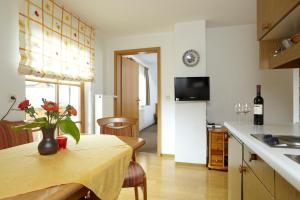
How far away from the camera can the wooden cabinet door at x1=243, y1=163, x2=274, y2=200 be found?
95cm

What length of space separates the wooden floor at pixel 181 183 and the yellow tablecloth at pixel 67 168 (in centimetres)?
116

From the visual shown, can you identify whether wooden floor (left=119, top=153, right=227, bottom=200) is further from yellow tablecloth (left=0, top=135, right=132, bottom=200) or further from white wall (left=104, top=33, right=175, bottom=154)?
yellow tablecloth (left=0, top=135, right=132, bottom=200)

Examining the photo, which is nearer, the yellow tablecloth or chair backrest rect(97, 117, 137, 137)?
the yellow tablecloth

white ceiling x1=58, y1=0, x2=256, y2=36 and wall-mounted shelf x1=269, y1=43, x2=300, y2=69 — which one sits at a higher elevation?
white ceiling x1=58, y1=0, x2=256, y2=36

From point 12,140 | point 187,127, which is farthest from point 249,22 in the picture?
point 12,140

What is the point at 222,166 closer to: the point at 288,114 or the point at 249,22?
the point at 288,114

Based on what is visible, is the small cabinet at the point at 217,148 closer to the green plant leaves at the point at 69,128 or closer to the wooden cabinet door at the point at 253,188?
the wooden cabinet door at the point at 253,188

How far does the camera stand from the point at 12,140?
6.23ft

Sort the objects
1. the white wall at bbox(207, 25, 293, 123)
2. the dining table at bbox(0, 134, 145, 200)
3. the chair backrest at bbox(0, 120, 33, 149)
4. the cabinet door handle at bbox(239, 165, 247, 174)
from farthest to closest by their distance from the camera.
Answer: the white wall at bbox(207, 25, 293, 123), the chair backrest at bbox(0, 120, 33, 149), the cabinet door handle at bbox(239, 165, 247, 174), the dining table at bbox(0, 134, 145, 200)

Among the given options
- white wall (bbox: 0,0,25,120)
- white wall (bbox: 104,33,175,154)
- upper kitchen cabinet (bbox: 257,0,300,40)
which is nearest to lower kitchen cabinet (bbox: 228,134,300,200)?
upper kitchen cabinet (bbox: 257,0,300,40)

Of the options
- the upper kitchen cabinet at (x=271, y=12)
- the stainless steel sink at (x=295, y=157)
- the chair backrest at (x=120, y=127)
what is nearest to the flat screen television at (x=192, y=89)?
the chair backrest at (x=120, y=127)

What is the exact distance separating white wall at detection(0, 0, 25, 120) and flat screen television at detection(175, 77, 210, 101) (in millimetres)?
2178

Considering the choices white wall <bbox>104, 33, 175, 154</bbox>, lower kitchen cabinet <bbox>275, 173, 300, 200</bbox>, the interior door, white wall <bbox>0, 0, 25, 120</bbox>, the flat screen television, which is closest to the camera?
lower kitchen cabinet <bbox>275, 173, 300, 200</bbox>

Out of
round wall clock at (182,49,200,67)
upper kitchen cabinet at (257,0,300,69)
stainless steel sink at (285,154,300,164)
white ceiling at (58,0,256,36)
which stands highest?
white ceiling at (58,0,256,36)
